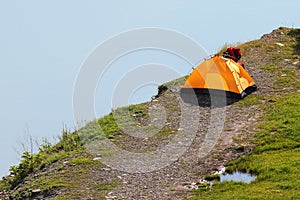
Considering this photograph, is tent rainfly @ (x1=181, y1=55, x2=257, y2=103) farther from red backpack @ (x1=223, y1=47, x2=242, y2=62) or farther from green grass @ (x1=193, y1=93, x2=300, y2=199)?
green grass @ (x1=193, y1=93, x2=300, y2=199)

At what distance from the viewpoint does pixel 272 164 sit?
13.7 meters

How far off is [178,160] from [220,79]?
6107mm

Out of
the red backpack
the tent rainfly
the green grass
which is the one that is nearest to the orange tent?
the tent rainfly

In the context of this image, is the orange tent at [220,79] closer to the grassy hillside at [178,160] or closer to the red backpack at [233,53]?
the grassy hillside at [178,160]

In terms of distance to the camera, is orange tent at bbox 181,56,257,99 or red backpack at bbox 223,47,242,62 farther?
red backpack at bbox 223,47,242,62

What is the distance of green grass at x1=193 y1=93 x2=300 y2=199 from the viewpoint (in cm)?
1227

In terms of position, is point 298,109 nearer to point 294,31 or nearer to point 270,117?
point 270,117

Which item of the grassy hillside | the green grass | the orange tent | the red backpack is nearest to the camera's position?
the green grass

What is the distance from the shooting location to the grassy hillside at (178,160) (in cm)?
1320

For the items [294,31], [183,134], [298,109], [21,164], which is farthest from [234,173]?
[294,31]

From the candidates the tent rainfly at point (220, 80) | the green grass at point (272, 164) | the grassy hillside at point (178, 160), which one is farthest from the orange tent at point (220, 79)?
the green grass at point (272, 164)

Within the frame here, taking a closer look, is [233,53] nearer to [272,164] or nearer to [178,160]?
[178,160]

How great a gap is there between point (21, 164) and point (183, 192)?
5.71m

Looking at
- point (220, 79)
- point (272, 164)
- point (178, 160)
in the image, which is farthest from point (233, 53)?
point (272, 164)
